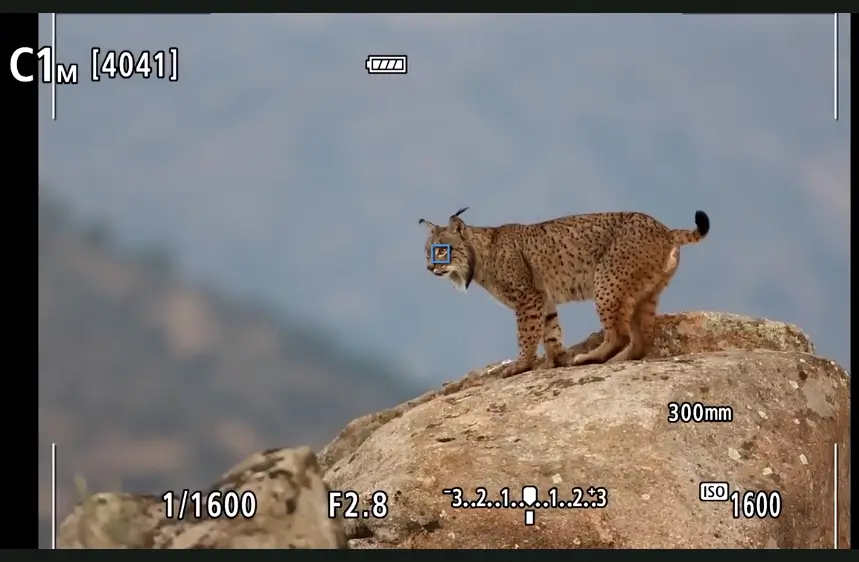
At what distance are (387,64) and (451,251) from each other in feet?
10.1

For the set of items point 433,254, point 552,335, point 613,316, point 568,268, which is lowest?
point 552,335

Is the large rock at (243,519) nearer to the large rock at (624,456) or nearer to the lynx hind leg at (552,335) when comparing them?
the large rock at (624,456)

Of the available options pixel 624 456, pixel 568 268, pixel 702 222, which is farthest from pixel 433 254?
pixel 624 456

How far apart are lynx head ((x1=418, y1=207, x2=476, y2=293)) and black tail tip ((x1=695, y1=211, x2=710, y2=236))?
2579 mm

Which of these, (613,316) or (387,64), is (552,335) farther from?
(387,64)

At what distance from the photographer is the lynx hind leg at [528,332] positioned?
1330cm

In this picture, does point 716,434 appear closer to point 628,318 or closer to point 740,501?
point 740,501

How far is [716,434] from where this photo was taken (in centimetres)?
1082

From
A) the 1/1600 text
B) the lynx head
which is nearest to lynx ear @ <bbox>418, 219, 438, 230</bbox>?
the lynx head

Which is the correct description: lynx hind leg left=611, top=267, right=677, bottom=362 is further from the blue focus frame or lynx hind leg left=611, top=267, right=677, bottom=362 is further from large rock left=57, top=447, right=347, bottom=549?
large rock left=57, top=447, right=347, bottom=549

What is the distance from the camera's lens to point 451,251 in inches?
538

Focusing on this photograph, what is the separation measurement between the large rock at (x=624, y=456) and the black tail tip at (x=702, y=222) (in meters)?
1.39

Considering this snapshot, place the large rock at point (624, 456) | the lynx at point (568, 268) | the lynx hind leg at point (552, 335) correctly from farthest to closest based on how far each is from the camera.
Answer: the lynx hind leg at point (552, 335) → the lynx at point (568, 268) → the large rock at point (624, 456)

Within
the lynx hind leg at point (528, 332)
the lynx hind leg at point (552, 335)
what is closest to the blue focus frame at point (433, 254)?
the lynx hind leg at point (528, 332)
